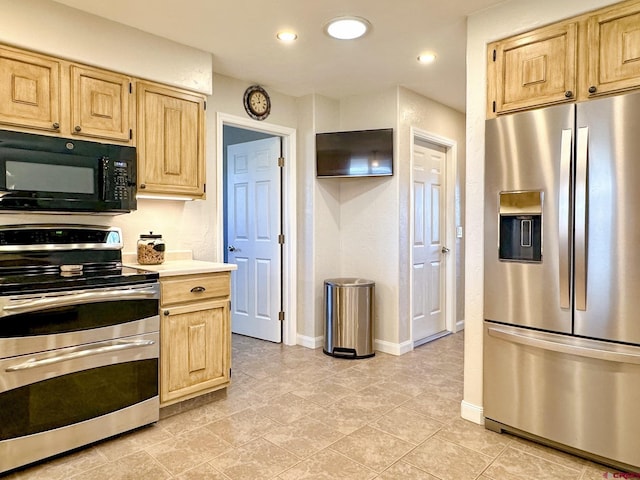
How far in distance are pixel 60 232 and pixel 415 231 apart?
119 inches

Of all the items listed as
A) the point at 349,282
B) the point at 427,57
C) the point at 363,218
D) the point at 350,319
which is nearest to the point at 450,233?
the point at 363,218

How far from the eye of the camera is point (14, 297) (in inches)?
78.7

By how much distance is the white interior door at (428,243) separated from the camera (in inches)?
167

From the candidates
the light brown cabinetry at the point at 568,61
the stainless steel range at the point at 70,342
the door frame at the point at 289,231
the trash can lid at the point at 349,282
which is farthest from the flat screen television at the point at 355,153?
the stainless steel range at the point at 70,342

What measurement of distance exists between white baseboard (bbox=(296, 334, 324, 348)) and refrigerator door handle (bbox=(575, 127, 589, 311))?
8.25 feet

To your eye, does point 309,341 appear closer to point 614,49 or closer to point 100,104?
point 100,104

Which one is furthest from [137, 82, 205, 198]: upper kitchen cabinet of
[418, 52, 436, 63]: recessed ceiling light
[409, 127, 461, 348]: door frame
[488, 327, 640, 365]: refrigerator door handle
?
[409, 127, 461, 348]: door frame

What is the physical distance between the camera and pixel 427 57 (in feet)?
10.6

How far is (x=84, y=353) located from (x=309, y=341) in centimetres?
229

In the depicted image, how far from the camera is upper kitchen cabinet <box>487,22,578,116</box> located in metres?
2.19

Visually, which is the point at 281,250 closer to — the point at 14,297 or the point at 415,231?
the point at 415,231

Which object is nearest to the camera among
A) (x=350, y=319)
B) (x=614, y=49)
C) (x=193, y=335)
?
(x=614, y=49)

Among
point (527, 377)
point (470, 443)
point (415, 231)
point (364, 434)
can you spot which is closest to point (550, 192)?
point (527, 377)

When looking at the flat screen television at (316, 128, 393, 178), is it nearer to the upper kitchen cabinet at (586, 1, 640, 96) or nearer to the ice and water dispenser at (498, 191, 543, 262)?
the ice and water dispenser at (498, 191, 543, 262)
